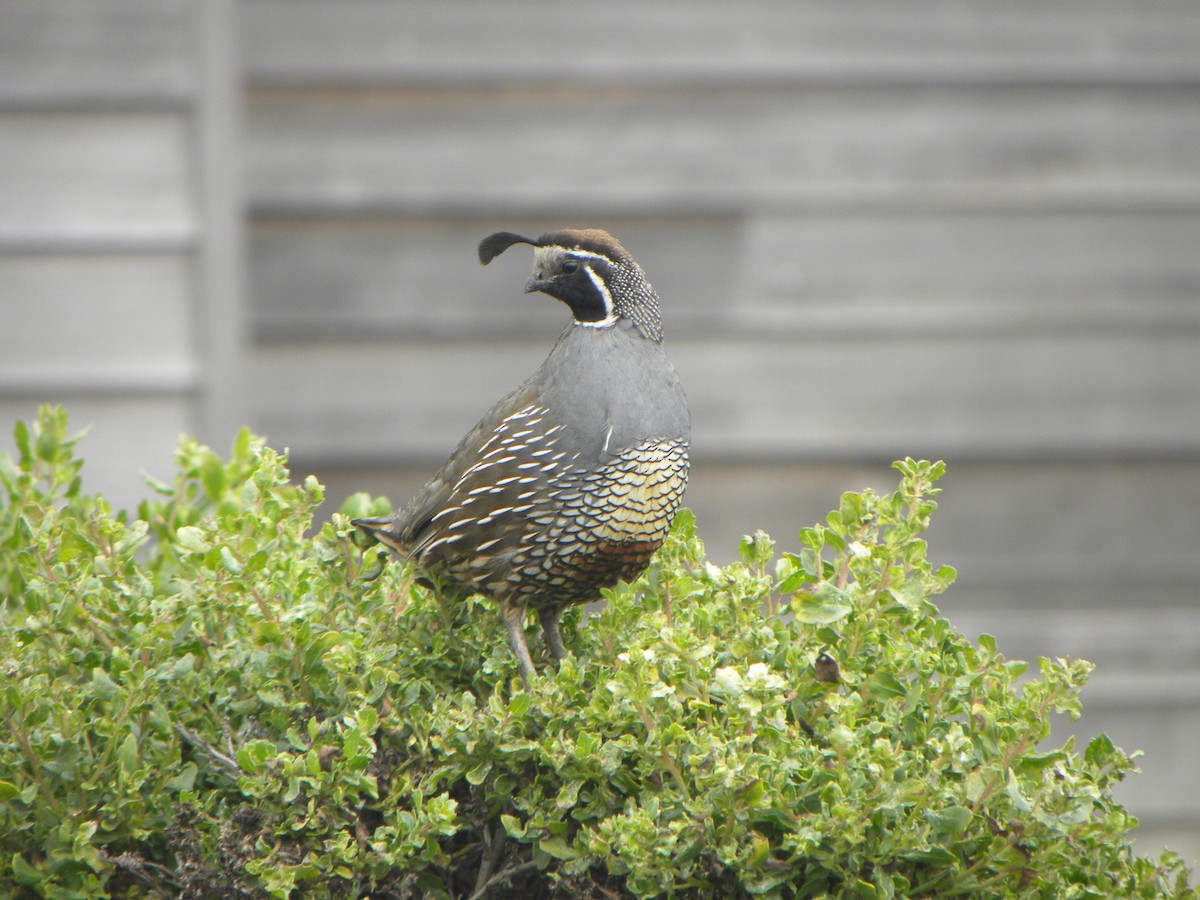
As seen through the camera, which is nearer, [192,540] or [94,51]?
[192,540]

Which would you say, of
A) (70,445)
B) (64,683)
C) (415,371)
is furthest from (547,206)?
(64,683)

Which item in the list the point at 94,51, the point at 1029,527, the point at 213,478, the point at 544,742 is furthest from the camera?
the point at 1029,527

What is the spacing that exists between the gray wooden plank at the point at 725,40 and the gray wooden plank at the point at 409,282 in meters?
0.44

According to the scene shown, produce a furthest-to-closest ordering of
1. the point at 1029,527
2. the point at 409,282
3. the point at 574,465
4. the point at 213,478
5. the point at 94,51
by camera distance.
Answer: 1. the point at 1029,527
2. the point at 409,282
3. the point at 94,51
4. the point at 213,478
5. the point at 574,465

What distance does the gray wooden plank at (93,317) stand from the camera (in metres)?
3.75

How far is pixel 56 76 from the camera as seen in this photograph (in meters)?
3.70

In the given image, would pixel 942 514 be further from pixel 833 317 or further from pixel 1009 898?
pixel 1009 898

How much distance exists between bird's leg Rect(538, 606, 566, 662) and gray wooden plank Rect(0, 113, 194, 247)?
2167 millimetres

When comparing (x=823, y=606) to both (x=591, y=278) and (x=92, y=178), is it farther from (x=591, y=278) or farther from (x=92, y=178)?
(x=92, y=178)

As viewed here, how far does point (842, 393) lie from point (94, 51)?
2.33 metres

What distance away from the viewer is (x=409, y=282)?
385 centimetres

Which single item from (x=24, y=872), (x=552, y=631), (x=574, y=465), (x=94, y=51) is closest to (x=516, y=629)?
(x=552, y=631)

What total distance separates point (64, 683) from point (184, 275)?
211cm

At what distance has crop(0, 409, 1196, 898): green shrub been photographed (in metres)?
1.65
